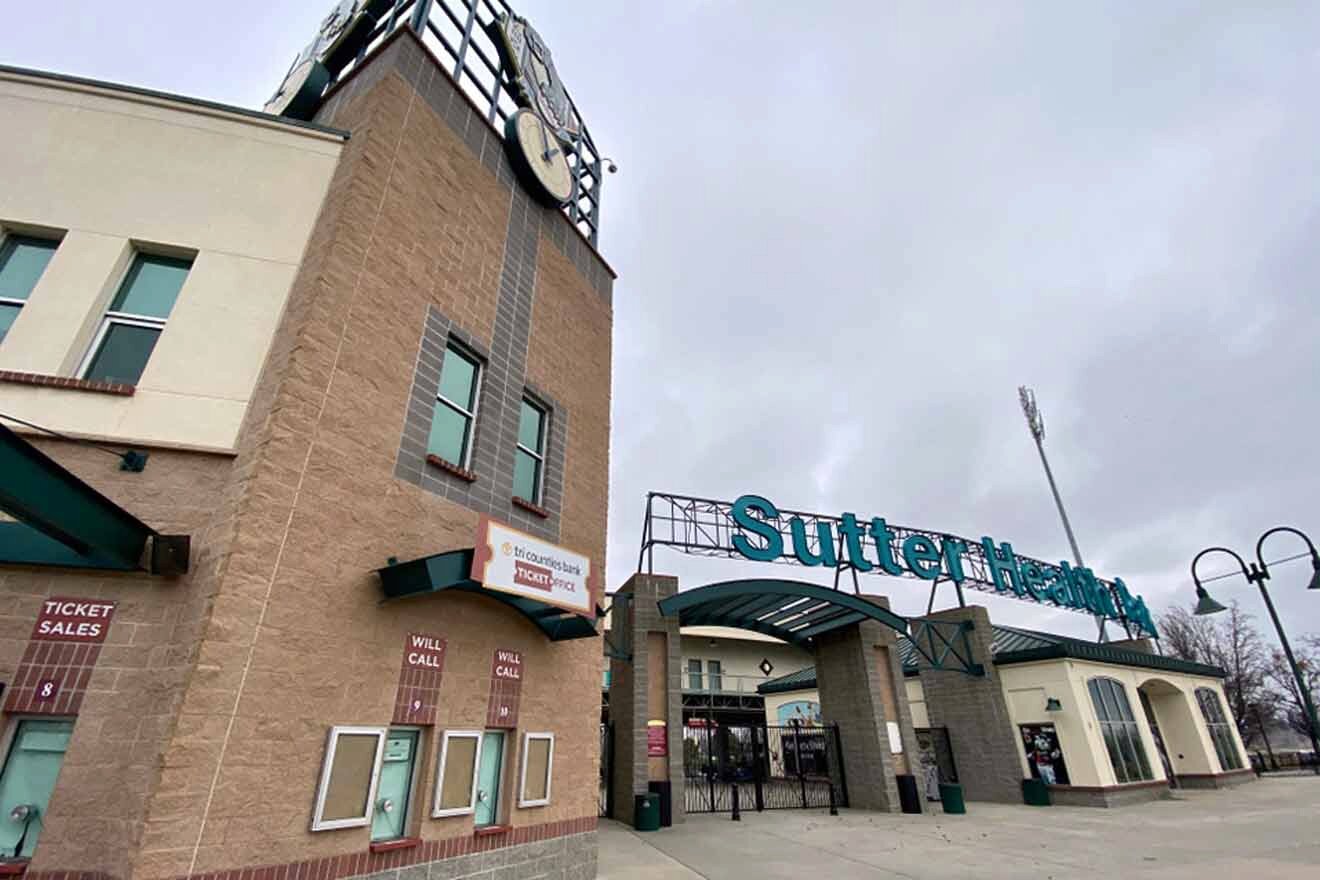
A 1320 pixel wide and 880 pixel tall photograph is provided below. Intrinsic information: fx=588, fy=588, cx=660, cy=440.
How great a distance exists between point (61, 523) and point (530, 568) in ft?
13.7

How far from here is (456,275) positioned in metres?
8.30

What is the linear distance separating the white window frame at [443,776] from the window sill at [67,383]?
15.6ft

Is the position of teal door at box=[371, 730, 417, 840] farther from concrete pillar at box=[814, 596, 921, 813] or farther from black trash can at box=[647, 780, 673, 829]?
concrete pillar at box=[814, 596, 921, 813]

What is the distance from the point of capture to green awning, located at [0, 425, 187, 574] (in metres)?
3.82

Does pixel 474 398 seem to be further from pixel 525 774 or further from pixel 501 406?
pixel 525 774

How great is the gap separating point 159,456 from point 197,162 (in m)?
4.02

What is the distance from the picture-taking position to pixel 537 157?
34.9ft

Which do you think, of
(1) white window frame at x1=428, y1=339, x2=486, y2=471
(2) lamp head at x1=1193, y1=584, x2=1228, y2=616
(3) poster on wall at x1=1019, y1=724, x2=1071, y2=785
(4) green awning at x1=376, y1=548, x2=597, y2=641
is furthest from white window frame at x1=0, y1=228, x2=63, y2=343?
(3) poster on wall at x1=1019, y1=724, x2=1071, y2=785

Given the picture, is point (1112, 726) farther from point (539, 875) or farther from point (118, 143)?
point (118, 143)

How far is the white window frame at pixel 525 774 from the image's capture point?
724 cm

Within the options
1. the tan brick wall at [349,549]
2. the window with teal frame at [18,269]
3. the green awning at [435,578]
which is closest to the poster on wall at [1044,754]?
the tan brick wall at [349,549]

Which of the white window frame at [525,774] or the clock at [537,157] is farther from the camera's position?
the clock at [537,157]

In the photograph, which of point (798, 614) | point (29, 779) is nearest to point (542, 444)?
point (29, 779)

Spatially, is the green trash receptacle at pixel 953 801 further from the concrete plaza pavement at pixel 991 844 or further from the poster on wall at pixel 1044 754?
the poster on wall at pixel 1044 754
